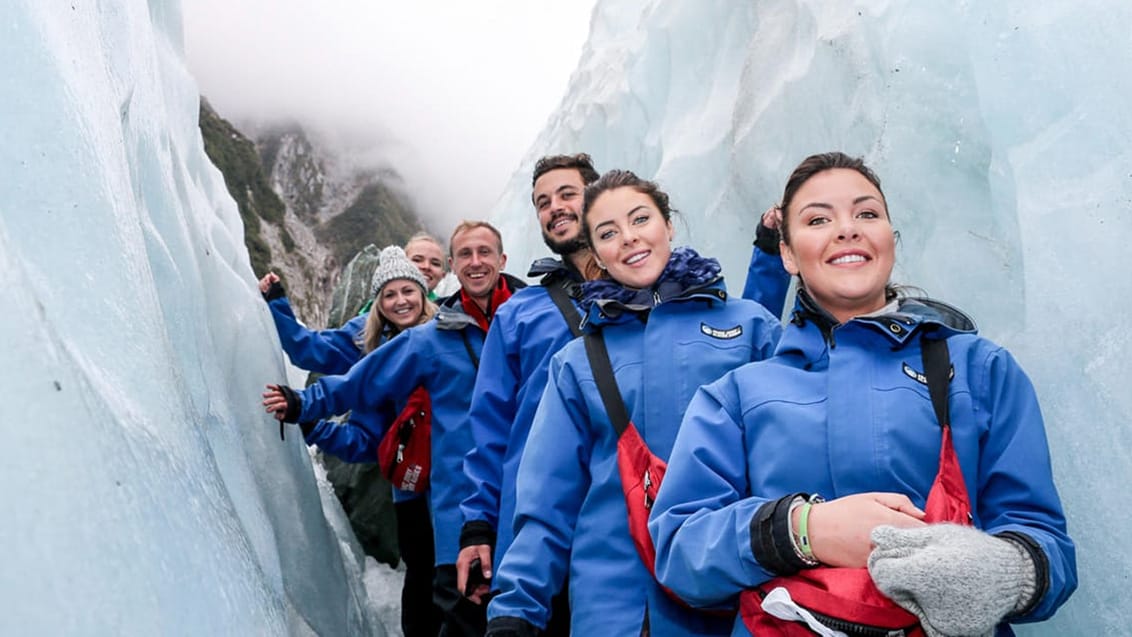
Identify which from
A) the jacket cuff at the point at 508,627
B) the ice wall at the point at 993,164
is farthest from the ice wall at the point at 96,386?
the ice wall at the point at 993,164

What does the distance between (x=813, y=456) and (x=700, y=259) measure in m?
0.68

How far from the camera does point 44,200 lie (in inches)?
55.0

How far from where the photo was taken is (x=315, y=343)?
152 inches

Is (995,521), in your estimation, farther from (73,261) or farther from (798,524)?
(73,261)

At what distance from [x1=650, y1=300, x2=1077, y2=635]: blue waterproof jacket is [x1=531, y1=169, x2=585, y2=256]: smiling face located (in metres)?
1.27

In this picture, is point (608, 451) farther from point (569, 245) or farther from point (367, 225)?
point (367, 225)

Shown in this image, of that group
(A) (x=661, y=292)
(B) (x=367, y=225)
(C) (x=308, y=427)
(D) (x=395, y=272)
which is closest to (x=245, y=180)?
(B) (x=367, y=225)

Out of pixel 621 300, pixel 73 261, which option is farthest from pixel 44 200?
pixel 621 300

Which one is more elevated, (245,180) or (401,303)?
(401,303)

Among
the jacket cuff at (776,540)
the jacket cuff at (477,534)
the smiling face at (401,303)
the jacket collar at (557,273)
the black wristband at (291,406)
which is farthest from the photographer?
the smiling face at (401,303)

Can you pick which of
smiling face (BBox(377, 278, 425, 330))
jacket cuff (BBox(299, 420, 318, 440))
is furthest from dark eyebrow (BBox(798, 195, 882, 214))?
jacket cuff (BBox(299, 420, 318, 440))

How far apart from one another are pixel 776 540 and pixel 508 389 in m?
1.30

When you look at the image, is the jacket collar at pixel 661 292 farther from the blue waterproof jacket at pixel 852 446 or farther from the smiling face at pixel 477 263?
the smiling face at pixel 477 263

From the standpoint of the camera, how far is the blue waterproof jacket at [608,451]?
165 cm
